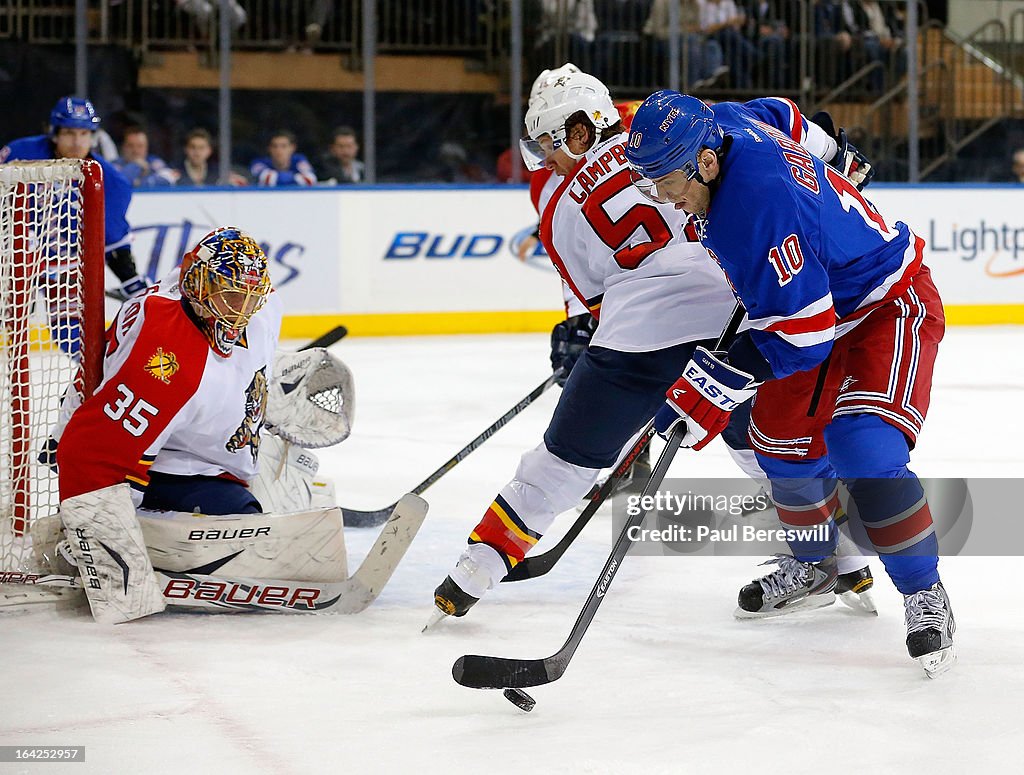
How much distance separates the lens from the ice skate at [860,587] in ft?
8.70

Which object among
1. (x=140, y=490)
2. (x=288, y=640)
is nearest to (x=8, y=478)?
(x=140, y=490)

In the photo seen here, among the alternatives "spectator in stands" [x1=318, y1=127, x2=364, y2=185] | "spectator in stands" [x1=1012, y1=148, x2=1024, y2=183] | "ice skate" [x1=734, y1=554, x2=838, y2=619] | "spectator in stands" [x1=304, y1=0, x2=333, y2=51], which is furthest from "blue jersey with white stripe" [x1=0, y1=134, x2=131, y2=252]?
"spectator in stands" [x1=1012, y1=148, x2=1024, y2=183]

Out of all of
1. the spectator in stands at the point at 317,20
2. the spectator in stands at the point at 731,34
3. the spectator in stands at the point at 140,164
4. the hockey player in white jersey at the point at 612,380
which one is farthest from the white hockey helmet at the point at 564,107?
the spectator in stands at the point at 731,34

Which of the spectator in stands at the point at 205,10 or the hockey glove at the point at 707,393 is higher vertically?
the spectator in stands at the point at 205,10

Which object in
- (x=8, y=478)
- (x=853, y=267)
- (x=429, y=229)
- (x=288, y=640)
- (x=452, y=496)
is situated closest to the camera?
(x=853, y=267)

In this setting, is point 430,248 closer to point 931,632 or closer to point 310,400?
point 310,400

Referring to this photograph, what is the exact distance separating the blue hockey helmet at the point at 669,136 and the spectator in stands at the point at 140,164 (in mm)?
5465

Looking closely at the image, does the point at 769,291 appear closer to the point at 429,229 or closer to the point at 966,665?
the point at 966,665

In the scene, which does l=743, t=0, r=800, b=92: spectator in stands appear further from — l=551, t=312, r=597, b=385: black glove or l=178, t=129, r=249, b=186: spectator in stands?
l=551, t=312, r=597, b=385: black glove

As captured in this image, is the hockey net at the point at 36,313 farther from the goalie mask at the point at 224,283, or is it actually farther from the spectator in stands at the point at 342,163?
the spectator in stands at the point at 342,163

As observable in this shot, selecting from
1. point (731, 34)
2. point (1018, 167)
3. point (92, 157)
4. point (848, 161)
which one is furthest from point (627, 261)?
point (1018, 167)

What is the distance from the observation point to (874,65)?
8.70m

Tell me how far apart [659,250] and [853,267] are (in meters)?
0.49

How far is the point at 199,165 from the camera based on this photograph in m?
7.38
